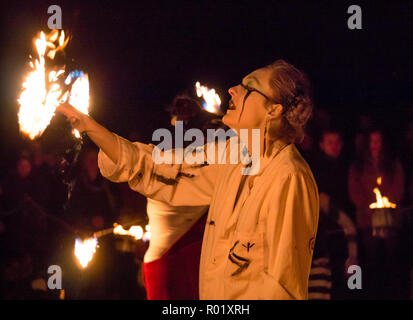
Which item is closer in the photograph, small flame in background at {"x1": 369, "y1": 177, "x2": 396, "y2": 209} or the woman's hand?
the woman's hand

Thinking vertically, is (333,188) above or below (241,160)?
above

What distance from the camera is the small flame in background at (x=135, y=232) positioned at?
5.43 metres

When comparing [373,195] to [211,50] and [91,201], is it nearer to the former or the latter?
[211,50]

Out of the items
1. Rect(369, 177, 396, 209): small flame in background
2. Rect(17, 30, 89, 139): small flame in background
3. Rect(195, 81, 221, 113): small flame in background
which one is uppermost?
Rect(195, 81, 221, 113): small flame in background

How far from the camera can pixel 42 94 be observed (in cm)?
267

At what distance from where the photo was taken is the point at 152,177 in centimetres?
247

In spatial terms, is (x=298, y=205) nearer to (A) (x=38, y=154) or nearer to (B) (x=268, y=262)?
(B) (x=268, y=262)

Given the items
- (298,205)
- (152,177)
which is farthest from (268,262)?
(152,177)

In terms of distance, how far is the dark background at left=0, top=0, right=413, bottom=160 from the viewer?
5.78 metres

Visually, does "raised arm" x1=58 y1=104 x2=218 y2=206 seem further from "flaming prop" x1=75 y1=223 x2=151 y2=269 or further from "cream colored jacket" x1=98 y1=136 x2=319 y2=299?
"flaming prop" x1=75 y1=223 x2=151 y2=269

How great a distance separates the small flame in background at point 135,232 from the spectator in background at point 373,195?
6.50 feet

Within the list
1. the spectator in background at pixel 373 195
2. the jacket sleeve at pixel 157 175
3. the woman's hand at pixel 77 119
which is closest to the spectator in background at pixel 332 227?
the spectator in background at pixel 373 195

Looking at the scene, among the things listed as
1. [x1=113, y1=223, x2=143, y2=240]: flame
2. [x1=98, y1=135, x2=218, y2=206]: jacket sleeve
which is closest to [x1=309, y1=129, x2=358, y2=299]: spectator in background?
[x1=113, y1=223, x2=143, y2=240]: flame
